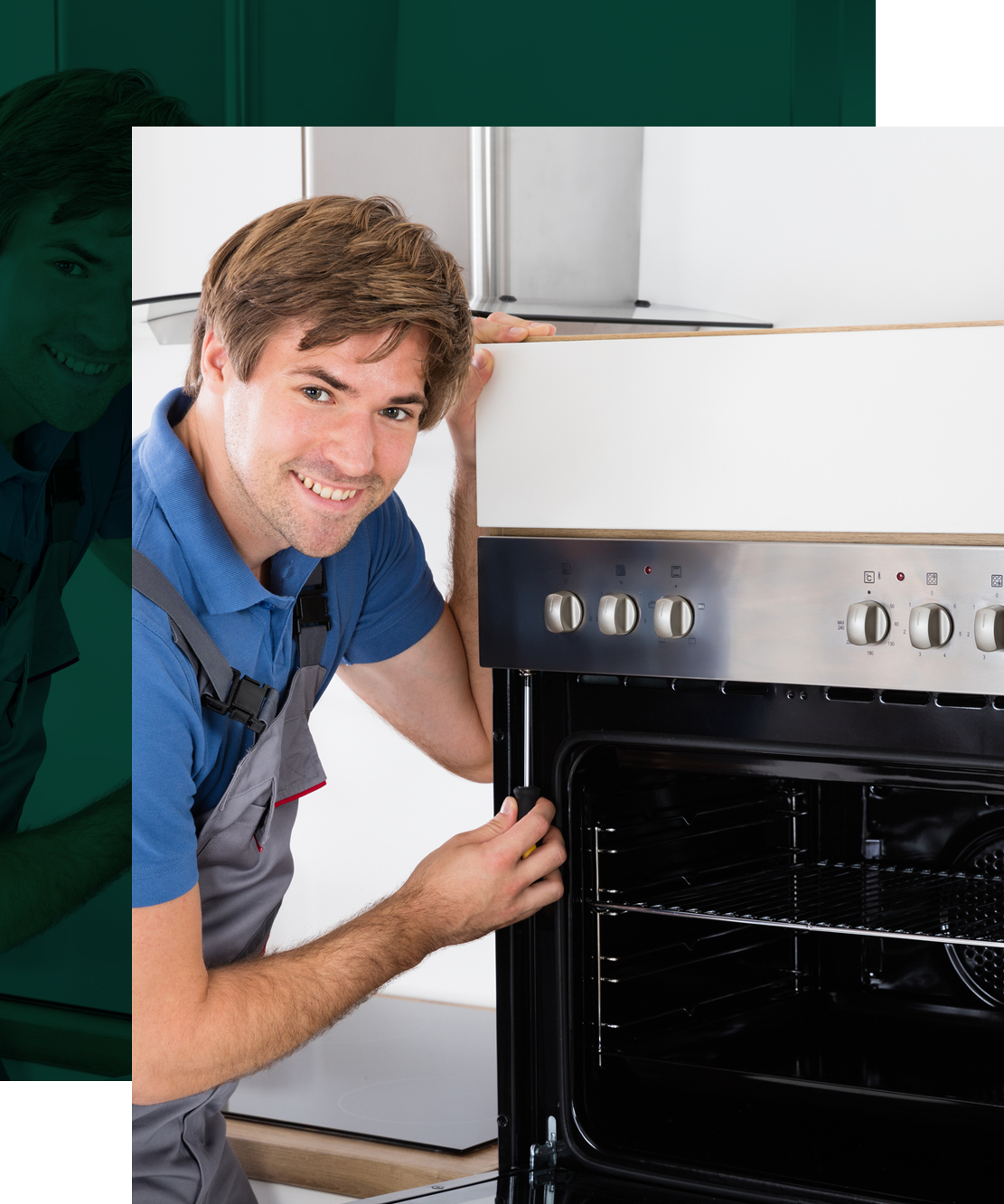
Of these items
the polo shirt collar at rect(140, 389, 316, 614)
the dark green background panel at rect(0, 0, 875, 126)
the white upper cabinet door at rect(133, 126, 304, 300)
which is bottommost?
the polo shirt collar at rect(140, 389, 316, 614)

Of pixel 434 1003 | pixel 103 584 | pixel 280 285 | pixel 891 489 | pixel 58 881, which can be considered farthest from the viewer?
pixel 103 584

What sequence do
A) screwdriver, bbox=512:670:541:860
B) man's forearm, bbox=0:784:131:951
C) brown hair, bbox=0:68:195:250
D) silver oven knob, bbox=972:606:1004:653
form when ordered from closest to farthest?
silver oven knob, bbox=972:606:1004:653
screwdriver, bbox=512:670:541:860
brown hair, bbox=0:68:195:250
man's forearm, bbox=0:784:131:951

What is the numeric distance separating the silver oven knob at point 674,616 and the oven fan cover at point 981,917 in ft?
1.32

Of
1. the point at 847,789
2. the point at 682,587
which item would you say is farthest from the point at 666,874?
the point at 682,587

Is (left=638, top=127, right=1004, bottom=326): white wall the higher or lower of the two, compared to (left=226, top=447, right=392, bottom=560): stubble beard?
higher

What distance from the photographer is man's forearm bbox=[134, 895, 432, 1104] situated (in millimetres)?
1099

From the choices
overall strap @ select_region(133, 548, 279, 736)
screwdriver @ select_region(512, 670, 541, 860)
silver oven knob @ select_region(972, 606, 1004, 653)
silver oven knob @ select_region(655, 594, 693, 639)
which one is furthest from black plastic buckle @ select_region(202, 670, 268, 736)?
silver oven knob @ select_region(972, 606, 1004, 653)

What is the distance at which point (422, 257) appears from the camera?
1.12 metres

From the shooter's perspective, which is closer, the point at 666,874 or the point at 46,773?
the point at 666,874

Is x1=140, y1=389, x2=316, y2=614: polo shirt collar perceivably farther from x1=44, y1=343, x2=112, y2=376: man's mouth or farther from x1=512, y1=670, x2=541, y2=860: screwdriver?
x1=44, y1=343, x2=112, y2=376: man's mouth

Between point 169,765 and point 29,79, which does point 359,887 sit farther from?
point 29,79

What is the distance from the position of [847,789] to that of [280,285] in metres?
0.72

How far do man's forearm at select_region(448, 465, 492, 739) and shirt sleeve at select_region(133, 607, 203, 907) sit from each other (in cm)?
30

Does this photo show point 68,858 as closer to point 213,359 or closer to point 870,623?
point 213,359
